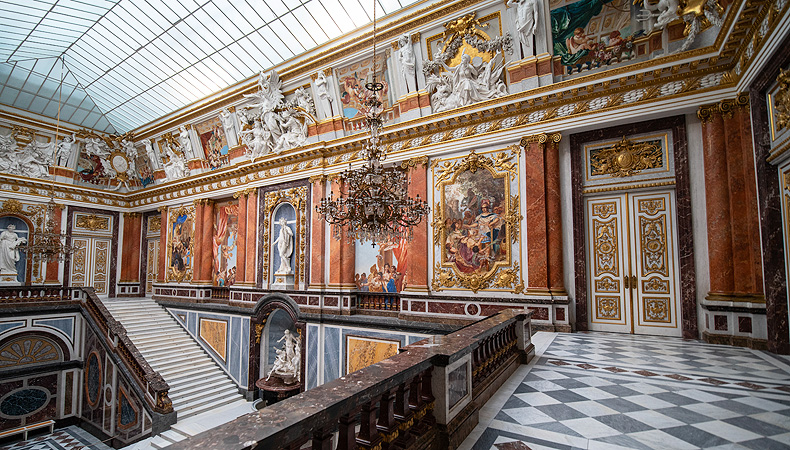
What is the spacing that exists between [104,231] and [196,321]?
27.7ft

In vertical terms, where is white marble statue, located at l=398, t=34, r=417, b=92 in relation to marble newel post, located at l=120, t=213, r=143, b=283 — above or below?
above

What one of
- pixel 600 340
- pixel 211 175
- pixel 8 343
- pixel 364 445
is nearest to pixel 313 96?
pixel 211 175

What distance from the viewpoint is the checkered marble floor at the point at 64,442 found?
37.7 feet

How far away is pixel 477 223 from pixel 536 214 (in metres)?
1.47

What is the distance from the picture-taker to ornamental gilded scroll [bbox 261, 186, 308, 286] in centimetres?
1298

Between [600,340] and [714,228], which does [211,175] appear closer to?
[600,340]

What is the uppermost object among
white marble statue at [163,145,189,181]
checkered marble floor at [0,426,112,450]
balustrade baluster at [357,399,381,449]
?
white marble statue at [163,145,189,181]

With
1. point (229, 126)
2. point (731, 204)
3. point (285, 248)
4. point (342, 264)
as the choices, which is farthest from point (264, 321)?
point (731, 204)

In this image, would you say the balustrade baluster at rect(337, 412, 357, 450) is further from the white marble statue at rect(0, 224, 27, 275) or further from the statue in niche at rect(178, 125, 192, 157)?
the white marble statue at rect(0, 224, 27, 275)

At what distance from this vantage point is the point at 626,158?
854 cm

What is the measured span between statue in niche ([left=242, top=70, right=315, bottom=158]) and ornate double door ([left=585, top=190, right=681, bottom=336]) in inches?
379

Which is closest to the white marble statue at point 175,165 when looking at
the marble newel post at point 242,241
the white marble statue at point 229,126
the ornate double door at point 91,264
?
the white marble statue at point 229,126

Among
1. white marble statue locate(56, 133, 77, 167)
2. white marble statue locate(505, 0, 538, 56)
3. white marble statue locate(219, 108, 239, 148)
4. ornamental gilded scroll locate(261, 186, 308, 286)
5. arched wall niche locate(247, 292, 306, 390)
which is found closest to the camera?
white marble statue locate(505, 0, 538, 56)

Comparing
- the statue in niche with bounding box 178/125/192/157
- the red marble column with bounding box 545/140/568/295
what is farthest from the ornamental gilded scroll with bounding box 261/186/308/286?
the red marble column with bounding box 545/140/568/295
